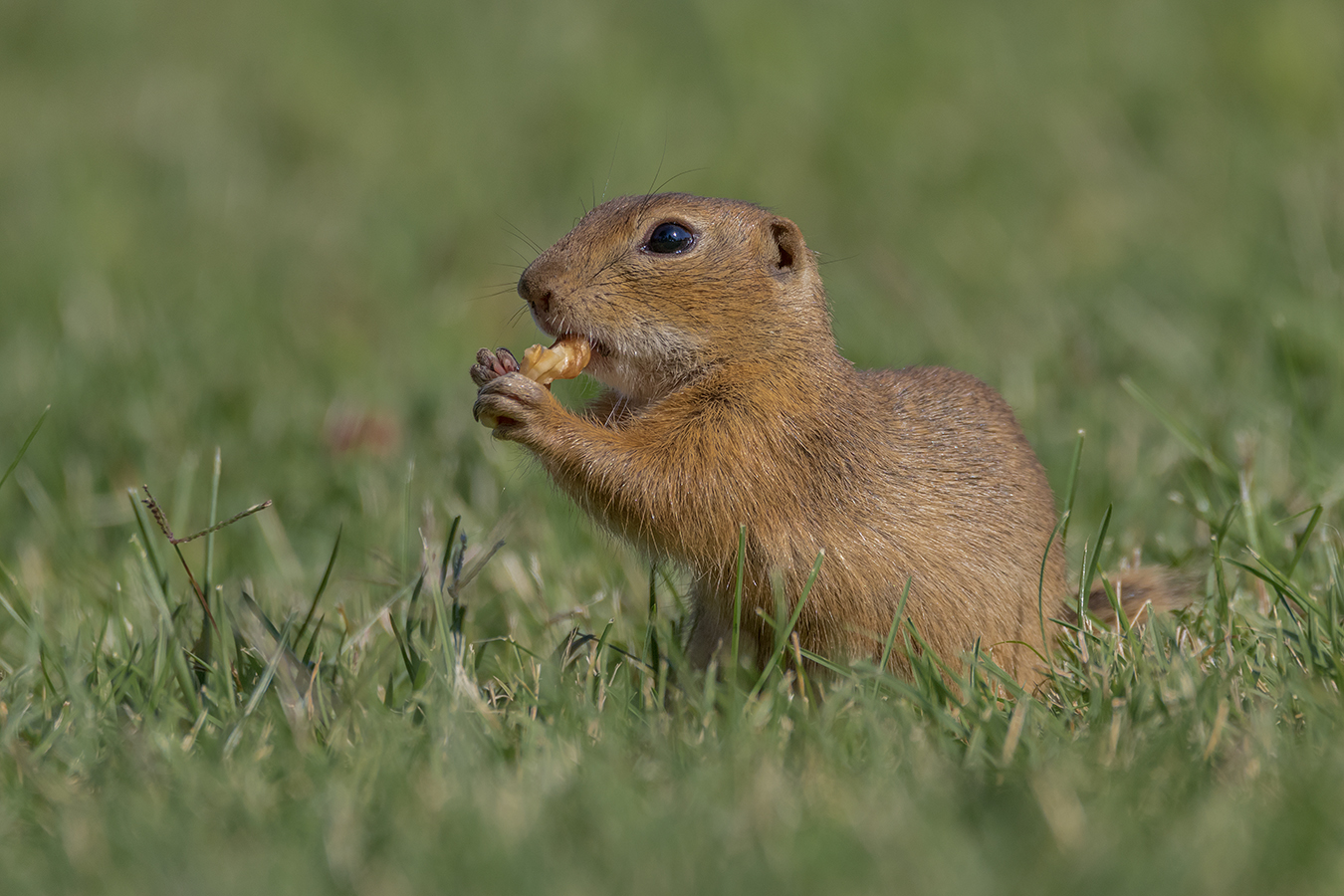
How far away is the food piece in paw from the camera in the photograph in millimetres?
3215

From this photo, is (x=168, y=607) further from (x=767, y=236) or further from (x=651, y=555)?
(x=767, y=236)

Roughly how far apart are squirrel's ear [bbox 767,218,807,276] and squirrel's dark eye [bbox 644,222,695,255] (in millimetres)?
229

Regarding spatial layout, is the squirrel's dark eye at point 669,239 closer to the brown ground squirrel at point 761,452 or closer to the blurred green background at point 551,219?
the brown ground squirrel at point 761,452

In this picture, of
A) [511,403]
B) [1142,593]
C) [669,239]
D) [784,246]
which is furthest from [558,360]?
[1142,593]

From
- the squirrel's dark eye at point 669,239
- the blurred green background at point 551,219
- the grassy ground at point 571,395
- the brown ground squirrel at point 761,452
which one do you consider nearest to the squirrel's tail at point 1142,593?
the brown ground squirrel at point 761,452

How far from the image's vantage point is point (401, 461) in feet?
15.5

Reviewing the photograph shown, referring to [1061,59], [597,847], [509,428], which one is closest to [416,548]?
[509,428]

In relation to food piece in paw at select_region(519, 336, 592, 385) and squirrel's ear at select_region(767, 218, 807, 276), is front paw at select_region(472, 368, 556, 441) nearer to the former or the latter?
food piece in paw at select_region(519, 336, 592, 385)

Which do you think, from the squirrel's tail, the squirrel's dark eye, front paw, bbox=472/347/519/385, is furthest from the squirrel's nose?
the squirrel's tail

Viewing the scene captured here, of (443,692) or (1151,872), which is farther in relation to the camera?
(443,692)

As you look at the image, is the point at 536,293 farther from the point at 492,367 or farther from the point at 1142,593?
the point at 1142,593

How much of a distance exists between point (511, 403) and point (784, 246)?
33.5 inches

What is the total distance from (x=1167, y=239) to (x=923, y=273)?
46.1 inches

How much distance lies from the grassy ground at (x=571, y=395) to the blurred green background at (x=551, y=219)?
1.2 inches
